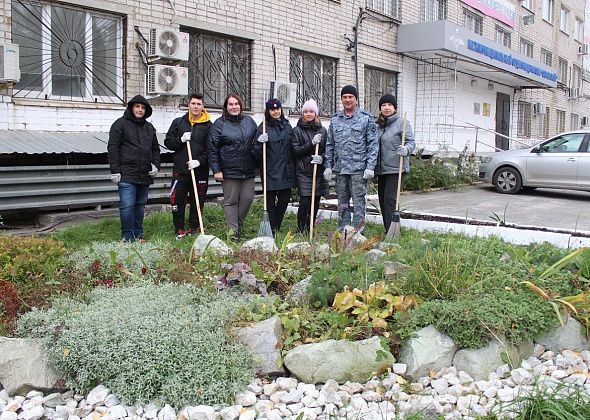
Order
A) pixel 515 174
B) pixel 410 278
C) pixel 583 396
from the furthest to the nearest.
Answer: pixel 515 174 < pixel 410 278 < pixel 583 396

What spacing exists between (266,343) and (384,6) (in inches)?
500

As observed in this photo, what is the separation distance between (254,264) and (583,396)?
242 centimetres

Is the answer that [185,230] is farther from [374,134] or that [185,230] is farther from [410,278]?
[410,278]

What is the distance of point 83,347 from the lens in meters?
3.38

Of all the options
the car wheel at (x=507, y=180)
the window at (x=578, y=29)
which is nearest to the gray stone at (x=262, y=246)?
the car wheel at (x=507, y=180)

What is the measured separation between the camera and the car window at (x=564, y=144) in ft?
39.5

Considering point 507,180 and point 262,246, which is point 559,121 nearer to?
point 507,180

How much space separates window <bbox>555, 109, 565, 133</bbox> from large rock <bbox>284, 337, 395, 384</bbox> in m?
25.2

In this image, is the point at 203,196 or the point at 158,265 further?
the point at 203,196

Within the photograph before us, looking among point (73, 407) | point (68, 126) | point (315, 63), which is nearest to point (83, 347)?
point (73, 407)

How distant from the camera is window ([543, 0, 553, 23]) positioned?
2488cm

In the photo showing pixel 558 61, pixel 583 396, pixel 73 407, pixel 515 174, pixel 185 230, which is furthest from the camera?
pixel 558 61

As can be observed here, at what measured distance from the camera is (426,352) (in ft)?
11.9

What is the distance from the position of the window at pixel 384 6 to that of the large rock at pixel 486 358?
1165cm
